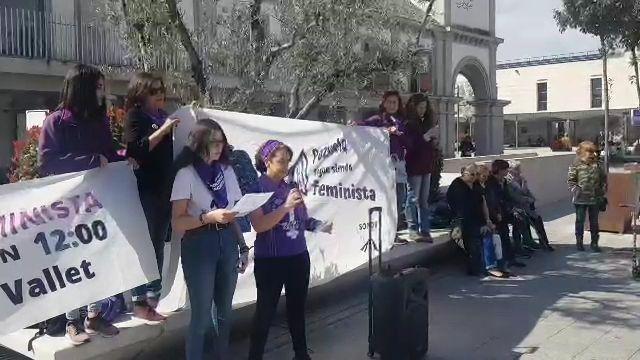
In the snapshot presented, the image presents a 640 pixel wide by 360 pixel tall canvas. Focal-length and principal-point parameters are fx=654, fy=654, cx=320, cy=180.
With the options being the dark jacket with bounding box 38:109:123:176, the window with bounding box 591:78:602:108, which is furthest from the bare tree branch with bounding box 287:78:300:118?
the window with bounding box 591:78:602:108

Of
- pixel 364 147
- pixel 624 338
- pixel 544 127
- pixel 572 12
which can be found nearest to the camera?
pixel 624 338

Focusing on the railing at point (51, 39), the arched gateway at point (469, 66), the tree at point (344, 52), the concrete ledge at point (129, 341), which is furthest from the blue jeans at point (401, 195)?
the arched gateway at point (469, 66)

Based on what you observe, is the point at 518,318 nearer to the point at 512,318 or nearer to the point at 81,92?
the point at 512,318

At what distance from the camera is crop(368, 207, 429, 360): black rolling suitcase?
487 centimetres

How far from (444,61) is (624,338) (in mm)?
24419

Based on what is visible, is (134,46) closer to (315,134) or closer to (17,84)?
(315,134)

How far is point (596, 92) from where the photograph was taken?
54625 millimetres

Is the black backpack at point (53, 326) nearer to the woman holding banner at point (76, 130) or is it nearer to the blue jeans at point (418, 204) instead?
the woman holding banner at point (76, 130)

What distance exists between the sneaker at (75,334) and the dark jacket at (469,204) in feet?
17.0

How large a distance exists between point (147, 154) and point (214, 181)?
60cm

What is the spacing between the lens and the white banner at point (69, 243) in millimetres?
3906

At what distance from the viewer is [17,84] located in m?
14.9

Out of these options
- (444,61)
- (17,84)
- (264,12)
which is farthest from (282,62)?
(444,61)

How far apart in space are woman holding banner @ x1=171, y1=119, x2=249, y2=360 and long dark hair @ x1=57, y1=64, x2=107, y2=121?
661mm
